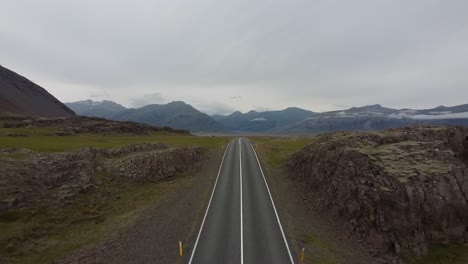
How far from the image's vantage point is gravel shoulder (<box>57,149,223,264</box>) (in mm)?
23312

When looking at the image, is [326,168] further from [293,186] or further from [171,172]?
[171,172]

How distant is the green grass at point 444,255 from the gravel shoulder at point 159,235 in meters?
19.8

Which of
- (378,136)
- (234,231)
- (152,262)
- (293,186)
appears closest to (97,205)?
(152,262)

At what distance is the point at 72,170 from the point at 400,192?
138 feet

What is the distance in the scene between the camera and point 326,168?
38.7 m

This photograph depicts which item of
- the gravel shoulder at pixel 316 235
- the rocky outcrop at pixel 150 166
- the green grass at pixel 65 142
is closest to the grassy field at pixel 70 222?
the rocky outcrop at pixel 150 166

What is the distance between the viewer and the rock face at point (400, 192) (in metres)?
26.4

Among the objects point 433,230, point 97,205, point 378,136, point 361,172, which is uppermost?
point 378,136

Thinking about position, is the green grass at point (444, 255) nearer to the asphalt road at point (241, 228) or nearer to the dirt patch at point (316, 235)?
the dirt patch at point (316, 235)

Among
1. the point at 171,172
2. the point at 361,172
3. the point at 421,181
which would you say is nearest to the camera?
the point at 421,181

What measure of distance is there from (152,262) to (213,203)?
13.2 meters

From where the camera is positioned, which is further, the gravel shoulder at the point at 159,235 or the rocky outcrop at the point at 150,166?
the rocky outcrop at the point at 150,166

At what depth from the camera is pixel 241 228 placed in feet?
92.0

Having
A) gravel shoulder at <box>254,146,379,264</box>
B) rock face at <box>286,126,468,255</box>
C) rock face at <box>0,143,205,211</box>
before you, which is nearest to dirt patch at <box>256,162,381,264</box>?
gravel shoulder at <box>254,146,379,264</box>
